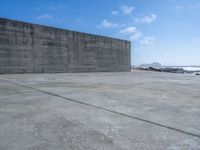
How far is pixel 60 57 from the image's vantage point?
16484mm

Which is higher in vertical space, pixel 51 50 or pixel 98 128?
pixel 51 50

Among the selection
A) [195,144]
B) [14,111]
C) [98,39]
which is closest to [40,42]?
[98,39]

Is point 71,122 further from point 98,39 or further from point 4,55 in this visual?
point 98,39

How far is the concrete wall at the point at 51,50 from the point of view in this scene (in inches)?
526

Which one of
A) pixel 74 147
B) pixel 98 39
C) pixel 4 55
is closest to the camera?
pixel 74 147

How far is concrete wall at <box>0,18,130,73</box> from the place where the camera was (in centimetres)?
1336

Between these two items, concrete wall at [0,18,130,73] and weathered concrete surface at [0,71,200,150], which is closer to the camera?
weathered concrete surface at [0,71,200,150]

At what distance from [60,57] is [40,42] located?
233cm

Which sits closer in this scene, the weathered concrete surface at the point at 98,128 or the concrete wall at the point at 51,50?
the weathered concrete surface at the point at 98,128

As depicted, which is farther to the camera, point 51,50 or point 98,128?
point 51,50

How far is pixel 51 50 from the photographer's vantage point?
51.7 feet

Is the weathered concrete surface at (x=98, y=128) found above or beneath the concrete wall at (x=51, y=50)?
beneath

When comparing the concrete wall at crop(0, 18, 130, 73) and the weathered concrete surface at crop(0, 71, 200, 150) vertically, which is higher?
the concrete wall at crop(0, 18, 130, 73)

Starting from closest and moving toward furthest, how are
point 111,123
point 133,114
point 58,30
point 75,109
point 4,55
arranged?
1. point 111,123
2. point 133,114
3. point 75,109
4. point 4,55
5. point 58,30
